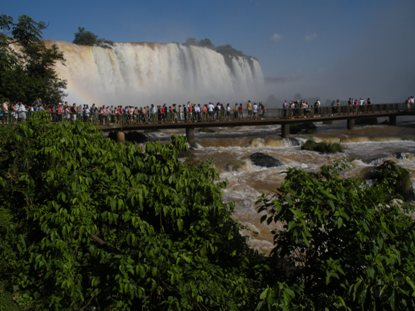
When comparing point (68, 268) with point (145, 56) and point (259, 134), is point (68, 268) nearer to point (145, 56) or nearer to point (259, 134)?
point (259, 134)

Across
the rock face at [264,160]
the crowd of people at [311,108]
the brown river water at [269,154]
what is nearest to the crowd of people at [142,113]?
the crowd of people at [311,108]

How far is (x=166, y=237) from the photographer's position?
514cm

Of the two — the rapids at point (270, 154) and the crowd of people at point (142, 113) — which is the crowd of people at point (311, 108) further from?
the rapids at point (270, 154)

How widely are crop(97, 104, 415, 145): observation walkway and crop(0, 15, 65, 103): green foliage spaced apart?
12.2 ft

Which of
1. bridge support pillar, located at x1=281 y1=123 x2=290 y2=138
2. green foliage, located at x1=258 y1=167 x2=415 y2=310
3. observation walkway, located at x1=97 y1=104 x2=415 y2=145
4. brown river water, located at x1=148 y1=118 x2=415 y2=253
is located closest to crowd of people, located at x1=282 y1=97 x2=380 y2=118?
observation walkway, located at x1=97 y1=104 x2=415 y2=145

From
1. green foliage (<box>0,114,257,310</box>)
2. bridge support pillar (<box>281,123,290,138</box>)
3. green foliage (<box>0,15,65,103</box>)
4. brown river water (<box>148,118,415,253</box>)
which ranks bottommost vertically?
brown river water (<box>148,118,415,253</box>)

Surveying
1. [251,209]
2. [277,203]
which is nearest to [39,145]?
[277,203]

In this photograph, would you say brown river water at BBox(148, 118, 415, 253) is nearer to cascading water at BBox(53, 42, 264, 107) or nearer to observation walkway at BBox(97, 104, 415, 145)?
observation walkway at BBox(97, 104, 415, 145)

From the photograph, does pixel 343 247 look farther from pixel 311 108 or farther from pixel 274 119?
pixel 311 108

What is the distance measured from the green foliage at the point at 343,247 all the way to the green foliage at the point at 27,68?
1627cm

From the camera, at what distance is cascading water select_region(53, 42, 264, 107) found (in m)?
40.8

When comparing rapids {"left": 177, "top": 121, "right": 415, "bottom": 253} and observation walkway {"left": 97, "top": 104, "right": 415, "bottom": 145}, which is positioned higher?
observation walkway {"left": 97, "top": 104, "right": 415, "bottom": 145}

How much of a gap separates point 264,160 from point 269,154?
0.84 meters

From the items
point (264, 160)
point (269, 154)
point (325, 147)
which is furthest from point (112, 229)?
point (325, 147)
